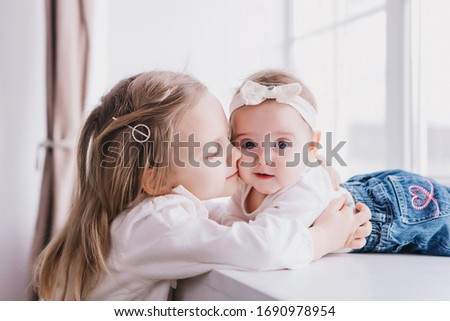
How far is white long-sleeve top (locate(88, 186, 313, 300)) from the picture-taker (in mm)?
942

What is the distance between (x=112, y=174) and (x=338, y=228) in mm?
492

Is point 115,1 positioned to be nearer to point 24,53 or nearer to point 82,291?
point 24,53

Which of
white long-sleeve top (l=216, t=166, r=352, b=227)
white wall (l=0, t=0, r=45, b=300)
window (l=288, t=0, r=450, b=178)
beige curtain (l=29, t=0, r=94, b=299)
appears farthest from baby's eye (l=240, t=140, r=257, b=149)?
white wall (l=0, t=0, r=45, b=300)

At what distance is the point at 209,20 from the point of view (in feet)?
8.59

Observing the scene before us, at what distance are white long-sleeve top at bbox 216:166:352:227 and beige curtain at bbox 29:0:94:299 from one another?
103 centimetres

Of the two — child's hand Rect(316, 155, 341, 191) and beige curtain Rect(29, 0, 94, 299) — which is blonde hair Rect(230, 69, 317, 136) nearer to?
child's hand Rect(316, 155, 341, 191)

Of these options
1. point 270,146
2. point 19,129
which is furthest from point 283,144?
point 19,129

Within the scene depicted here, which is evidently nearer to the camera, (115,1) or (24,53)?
(24,53)

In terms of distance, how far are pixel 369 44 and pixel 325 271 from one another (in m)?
1.53

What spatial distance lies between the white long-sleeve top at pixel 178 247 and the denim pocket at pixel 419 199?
43cm

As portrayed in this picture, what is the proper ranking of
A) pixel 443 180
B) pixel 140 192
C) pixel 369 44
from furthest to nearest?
pixel 369 44
pixel 443 180
pixel 140 192

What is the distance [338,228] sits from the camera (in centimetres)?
114

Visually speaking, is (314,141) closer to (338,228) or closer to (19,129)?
(338,228)

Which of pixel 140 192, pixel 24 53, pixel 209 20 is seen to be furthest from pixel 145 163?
pixel 209 20
